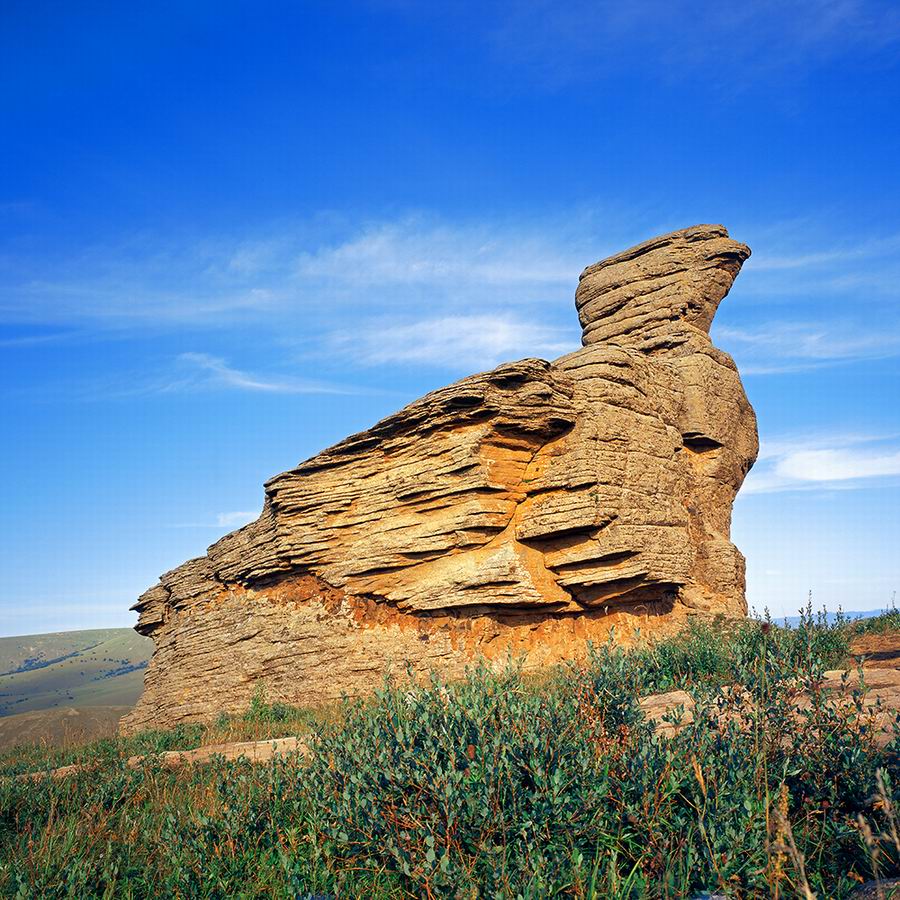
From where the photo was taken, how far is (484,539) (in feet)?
54.6

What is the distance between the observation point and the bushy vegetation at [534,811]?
372 centimetres

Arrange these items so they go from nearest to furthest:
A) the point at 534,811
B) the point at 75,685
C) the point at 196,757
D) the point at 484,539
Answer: the point at 534,811, the point at 196,757, the point at 484,539, the point at 75,685

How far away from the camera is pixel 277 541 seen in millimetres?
19406

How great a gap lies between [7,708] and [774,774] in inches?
5874

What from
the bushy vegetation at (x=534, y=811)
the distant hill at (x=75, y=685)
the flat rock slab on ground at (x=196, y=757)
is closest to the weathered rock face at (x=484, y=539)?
the flat rock slab on ground at (x=196, y=757)

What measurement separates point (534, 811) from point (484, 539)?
12.6 metres

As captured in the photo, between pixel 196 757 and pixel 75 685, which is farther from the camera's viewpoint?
pixel 75 685

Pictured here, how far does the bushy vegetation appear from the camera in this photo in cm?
372

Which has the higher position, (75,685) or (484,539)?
(484,539)

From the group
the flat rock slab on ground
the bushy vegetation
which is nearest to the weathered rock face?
the flat rock slab on ground

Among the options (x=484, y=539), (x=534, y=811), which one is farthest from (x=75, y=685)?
(x=534, y=811)

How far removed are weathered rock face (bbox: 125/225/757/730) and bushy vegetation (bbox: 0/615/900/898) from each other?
10116 millimetres

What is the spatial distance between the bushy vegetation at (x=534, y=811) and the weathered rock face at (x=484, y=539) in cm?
1012

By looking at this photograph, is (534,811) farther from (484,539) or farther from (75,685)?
(75,685)
